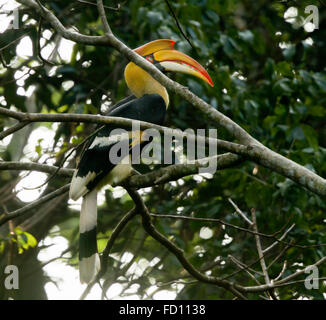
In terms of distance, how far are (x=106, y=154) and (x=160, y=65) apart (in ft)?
2.38

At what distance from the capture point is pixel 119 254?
13.2 ft

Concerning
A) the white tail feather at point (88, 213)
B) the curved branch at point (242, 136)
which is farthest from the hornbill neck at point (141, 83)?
the curved branch at point (242, 136)

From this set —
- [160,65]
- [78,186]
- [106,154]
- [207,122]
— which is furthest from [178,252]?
[207,122]

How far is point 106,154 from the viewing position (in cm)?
288

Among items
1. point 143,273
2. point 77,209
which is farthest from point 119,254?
point 77,209

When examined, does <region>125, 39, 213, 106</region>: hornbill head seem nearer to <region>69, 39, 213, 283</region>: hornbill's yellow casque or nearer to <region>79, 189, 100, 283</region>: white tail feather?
<region>69, 39, 213, 283</region>: hornbill's yellow casque

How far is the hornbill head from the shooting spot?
3043 millimetres

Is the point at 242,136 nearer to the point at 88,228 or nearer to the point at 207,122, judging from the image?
the point at 88,228

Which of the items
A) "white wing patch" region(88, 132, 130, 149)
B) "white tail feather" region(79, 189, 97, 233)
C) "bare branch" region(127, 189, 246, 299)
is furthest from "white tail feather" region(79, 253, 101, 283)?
"white wing patch" region(88, 132, 130, 149)

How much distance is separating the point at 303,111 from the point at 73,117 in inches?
65.3

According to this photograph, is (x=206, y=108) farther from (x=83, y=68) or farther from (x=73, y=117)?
(x=83, y=68)

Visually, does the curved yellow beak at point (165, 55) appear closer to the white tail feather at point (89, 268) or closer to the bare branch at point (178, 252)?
the bare branch at point (178, 252)

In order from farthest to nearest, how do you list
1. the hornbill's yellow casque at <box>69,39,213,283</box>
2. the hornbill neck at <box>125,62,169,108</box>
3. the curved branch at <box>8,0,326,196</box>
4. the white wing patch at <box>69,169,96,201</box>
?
1. the hornbill neck at <box>125,62,169,108</box>
2. the hornbill's yellow casque at <box>69,39,213,283</box>
3. the white wing patch at <box>69,169,96,201</box>
4. the curved branch at <box>8,0,326,196</box>

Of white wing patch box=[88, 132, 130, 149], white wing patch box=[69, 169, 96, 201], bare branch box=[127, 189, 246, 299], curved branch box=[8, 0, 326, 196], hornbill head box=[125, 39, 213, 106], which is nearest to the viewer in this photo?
curved branch box=[8, 0, 326, 196]
